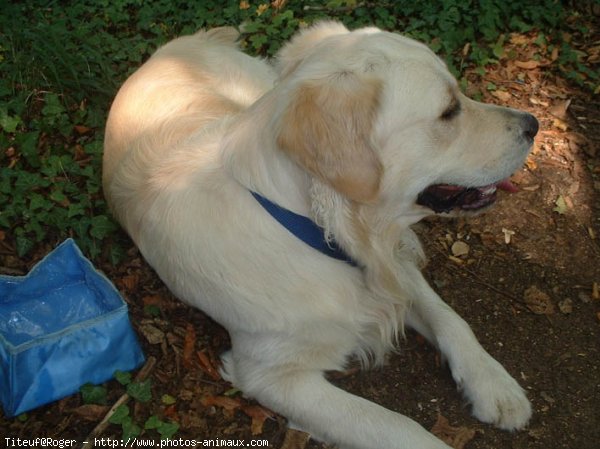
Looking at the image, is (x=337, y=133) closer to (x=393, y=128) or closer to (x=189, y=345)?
(x=393, y=128)

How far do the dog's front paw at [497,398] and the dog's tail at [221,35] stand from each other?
2.64m

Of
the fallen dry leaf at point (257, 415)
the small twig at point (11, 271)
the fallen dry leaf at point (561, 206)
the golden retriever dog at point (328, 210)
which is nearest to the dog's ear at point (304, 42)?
the golden retriever dog at point (328, 210)

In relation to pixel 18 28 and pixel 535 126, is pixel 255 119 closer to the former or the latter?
pixel 535 126

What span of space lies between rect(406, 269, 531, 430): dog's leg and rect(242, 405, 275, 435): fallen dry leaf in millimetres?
862

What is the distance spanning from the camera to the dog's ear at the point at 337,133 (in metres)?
2.24

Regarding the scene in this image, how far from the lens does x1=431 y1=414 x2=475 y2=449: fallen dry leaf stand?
291 centimetres

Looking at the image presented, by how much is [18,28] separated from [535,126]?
3.79 metres

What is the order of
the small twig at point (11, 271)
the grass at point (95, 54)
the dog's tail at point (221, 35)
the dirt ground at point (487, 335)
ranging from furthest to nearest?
the dog's tail at point (221, 35), the grass at point (95, 54), the small twig at point (11, 271), the dirt ground at point (487, 335)

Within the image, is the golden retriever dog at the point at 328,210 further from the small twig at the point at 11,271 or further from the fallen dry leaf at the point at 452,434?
the small twig at the point at 11,271

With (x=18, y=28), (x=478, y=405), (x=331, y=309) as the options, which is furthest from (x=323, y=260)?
(x=18, y=28)

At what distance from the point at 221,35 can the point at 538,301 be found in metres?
2.60

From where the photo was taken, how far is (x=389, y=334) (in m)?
3.09

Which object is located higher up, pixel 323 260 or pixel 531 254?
pixel 323 260

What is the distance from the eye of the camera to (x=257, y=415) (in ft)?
9.95
